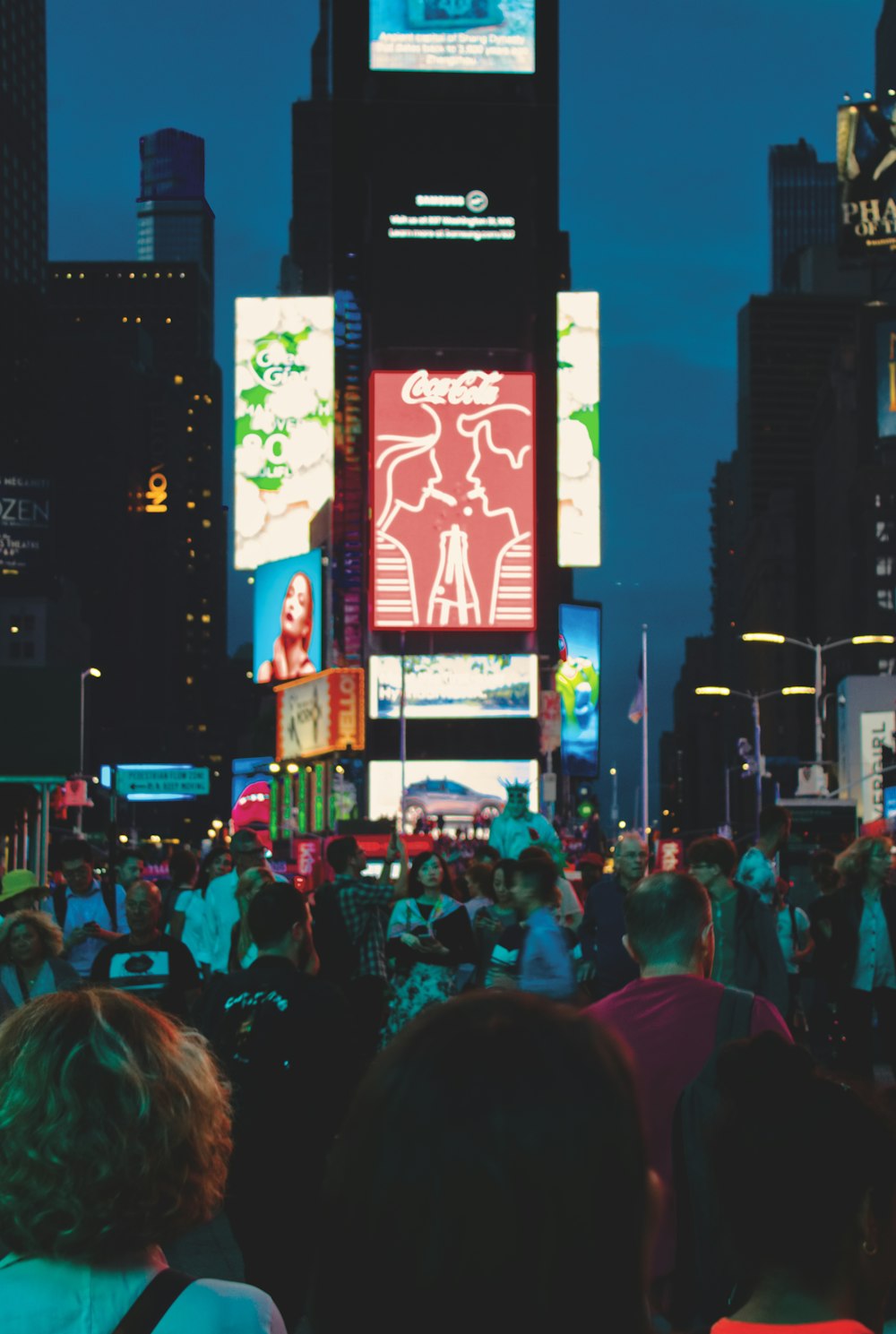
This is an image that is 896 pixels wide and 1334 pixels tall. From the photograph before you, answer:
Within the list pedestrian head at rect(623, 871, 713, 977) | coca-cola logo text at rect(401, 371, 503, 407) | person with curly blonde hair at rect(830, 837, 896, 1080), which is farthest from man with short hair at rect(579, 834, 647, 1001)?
coca-cola logo text at rect(401, 371, 503, 407)

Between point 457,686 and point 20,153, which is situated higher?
point 20,153

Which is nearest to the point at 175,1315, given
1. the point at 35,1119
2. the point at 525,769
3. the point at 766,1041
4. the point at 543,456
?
the point at 35,1119

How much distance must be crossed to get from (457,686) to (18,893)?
6636 centimetres

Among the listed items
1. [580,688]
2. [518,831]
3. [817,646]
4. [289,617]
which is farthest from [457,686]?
[518,831]

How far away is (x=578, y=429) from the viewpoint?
80.4 m

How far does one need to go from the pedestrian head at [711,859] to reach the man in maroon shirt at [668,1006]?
9.04 ft

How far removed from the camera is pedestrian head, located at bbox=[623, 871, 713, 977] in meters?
5.41

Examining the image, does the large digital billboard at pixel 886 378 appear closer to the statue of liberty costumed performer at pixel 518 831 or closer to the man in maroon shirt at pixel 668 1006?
the statue of liberty costumed performer at pixel 518 831

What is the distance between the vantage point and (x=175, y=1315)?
2707 millimetres

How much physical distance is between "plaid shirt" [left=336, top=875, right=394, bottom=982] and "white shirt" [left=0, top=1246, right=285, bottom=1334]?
9352 millimetres

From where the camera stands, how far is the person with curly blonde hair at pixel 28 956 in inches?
354

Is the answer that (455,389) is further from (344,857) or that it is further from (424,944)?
(424,944)

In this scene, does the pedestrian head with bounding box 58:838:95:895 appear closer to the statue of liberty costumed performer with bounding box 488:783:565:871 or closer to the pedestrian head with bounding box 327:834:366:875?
the pedestrian head with bounding box 327:834:366:875

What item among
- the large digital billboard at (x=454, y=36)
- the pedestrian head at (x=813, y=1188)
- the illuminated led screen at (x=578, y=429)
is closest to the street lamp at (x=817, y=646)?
the illuminated led screen at (x=578, y=429)
